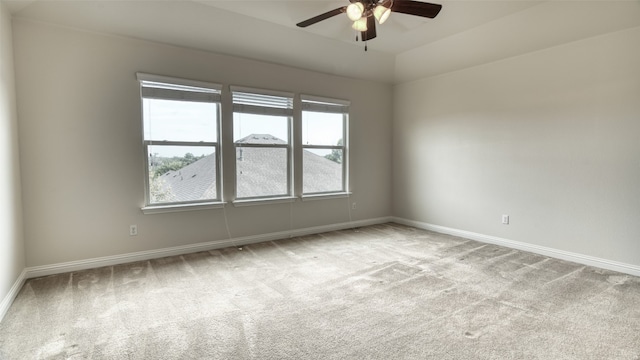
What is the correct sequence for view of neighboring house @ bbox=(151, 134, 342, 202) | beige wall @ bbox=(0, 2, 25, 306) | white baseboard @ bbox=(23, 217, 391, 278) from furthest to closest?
1. view of neighboring house @ bbox=(151, 134, 342, 202)
2. white baseboard @ bbox=(23, 217, 391, 278)
3. beige wall @ bbox=(0, 2, 25, 306)

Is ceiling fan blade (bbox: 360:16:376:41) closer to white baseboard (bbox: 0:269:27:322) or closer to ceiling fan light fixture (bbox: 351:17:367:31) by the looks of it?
ceiling fan light fixture (bbox: 351:17:367:31)

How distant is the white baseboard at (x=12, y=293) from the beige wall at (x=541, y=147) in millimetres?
5174

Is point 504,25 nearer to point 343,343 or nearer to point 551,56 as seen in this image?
point 551,56

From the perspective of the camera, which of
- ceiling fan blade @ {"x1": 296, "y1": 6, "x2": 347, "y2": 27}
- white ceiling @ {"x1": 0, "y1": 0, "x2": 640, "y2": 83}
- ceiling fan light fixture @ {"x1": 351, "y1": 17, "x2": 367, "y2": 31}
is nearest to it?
ceiling fan blade @ {"x1": 296, "y1": 6, "x2": 347, "y2": 27}

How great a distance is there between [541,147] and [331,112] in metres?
2.93

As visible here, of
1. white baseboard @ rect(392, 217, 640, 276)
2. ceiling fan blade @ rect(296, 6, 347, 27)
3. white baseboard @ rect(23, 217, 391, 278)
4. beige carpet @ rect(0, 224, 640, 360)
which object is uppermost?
ceiling fan blade @ rect(296, 6, 347, 27)

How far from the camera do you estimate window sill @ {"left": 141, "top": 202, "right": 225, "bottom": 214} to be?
374 centimetres

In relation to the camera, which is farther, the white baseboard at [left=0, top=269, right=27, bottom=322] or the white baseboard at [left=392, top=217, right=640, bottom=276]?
the white baseboard at [left=392, top=217, right=640, bottom=276]

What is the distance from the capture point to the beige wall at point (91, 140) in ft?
10.3

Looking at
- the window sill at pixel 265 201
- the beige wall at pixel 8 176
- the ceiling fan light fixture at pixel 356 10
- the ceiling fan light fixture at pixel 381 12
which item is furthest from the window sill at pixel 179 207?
the ceiling fan light fixture at pixel 381 12

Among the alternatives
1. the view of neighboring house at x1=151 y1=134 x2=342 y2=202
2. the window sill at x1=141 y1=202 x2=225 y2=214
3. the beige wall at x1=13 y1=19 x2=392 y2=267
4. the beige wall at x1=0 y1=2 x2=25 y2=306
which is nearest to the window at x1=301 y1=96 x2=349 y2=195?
the view of neighboring house at x1=151 y1=134 x2=342 y2=202

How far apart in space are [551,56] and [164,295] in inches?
194

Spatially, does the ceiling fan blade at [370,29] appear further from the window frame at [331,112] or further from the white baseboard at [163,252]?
the white baseboard at [163,252]

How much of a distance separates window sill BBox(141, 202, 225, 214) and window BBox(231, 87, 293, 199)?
355 mm
